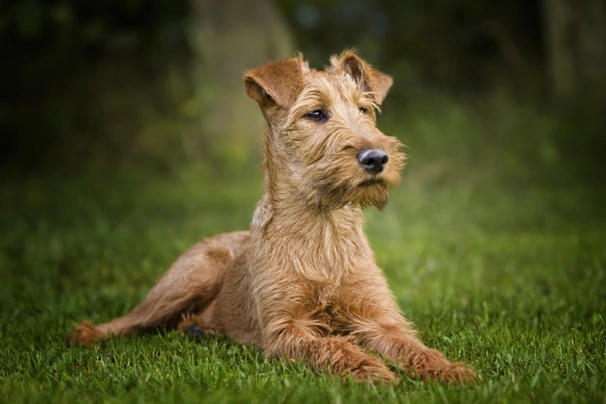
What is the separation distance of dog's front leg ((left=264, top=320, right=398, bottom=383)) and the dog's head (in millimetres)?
724

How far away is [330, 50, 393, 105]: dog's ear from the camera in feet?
16.9

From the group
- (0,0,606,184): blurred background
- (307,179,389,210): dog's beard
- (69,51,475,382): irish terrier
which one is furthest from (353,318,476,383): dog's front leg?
(0,0,606,184): blurred background

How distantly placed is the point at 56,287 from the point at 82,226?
3.06 metres

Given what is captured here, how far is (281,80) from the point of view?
15.6 feet

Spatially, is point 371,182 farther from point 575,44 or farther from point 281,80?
point 575,44

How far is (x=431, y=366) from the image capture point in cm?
388

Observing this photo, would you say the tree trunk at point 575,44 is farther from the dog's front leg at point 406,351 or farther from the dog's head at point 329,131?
the dog's front leg at point 406,351

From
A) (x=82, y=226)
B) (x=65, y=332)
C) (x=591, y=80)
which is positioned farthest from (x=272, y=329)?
(x=591, y=80)

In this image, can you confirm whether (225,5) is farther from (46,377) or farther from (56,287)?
(46,377)

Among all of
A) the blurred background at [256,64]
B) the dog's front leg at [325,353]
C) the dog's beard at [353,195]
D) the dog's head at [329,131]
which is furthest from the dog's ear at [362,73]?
the blurred background at [256,64]

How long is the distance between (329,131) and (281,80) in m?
0.50

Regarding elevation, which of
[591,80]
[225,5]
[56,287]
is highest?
[225,5]

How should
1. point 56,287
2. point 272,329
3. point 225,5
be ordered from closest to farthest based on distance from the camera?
point 272,329, point 56,287, point 225,5

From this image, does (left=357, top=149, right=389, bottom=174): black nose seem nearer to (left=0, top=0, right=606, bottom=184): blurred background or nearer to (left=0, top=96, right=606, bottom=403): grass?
(left=0, top=96, right=606, bottom=403): grass
